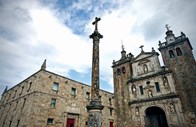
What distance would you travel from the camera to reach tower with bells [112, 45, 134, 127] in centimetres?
2016

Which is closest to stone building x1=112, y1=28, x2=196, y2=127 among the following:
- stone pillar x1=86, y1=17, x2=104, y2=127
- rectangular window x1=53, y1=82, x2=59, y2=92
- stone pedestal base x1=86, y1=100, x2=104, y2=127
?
rectangular window x1=53, y1=82, x2=59, y2=92

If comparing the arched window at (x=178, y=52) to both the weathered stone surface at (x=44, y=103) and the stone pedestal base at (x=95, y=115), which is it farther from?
the stone pedestal base at (x=95, y=115)

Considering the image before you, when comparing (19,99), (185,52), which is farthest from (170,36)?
(19,99)

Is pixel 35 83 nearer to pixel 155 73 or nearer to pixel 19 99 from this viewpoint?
pixel 19 99

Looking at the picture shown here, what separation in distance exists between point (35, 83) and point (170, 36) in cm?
2107

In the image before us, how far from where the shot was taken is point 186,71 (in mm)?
16875

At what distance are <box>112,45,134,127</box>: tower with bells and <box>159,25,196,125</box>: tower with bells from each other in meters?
6.14

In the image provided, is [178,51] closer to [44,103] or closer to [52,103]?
[52,103]

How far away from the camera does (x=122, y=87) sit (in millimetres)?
22375

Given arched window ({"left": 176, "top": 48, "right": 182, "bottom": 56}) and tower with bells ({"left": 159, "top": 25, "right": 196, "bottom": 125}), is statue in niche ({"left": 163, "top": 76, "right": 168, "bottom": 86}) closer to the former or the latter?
tower with bells ({"left": 159, "top": 25, "right": 196, "bottom": 125})

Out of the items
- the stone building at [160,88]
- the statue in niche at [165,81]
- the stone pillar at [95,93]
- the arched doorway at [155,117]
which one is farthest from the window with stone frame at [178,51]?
the stone pillar at [95,93]

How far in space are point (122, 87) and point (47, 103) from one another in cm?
1202

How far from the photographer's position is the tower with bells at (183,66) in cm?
1543

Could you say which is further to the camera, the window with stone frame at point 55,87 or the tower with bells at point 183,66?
the window with stone frame at point 55,87
